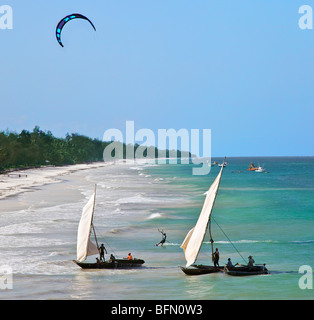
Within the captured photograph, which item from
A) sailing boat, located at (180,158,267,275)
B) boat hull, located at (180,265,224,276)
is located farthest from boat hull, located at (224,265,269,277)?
boat hull, located at (180,265,224,276)

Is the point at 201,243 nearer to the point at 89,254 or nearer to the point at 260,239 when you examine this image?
the point at 89,254

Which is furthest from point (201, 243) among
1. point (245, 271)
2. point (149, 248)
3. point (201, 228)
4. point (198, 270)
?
point (149, 248)

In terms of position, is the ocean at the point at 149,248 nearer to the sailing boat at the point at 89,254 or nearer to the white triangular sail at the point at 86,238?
the sailing boat at the point at 89,254

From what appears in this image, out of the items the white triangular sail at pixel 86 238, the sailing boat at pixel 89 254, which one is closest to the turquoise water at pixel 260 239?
the sailing boat at pixel 89 254

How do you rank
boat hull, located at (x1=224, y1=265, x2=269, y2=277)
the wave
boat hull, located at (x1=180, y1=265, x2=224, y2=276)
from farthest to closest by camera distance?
the wave < boat hull, located at (x1=224, y1=265, x2=269, y2=277) < boat hull, located at (x1=180, y1=265, x2=224, y2=276)

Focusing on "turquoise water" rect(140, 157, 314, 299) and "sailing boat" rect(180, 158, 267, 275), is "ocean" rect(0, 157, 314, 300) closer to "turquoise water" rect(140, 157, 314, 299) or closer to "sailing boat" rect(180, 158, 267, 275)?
"turquoise water" rect(140, 157, 314, 299)
